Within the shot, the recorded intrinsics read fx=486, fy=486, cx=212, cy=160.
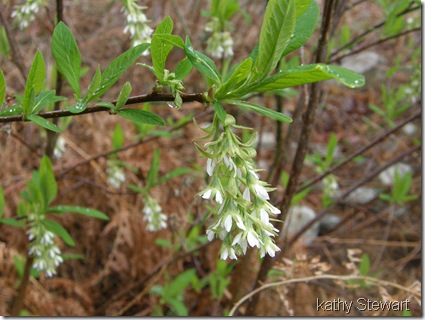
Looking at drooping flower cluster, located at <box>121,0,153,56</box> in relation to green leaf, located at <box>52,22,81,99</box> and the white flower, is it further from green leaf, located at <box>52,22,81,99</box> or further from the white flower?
the white flower

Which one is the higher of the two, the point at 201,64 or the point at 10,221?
the point at 201,64

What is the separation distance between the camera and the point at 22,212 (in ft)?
7.34

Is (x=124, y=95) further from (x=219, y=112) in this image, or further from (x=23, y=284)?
(x=23, y=284)

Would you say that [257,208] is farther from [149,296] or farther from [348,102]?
[348,102]

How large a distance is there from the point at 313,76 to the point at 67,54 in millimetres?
667

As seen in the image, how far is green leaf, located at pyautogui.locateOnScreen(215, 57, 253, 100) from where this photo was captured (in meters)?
1.06

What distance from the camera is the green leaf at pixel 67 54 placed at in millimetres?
1285

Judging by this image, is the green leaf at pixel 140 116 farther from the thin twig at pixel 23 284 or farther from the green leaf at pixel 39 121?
the thin twig at pixel 23 284

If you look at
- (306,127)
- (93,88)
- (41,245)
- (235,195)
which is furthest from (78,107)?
(41,245)

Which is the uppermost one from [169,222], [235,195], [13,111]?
[13,111]

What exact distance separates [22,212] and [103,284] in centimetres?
159

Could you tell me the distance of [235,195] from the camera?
1.23m


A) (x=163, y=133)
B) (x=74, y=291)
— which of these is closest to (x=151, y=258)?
(x=74, y=291)

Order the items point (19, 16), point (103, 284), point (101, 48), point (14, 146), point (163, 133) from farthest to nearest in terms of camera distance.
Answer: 1. point (101, 48)
2. point (14, 146)
3. point (103, 284)
4. point (163, 133)
5. point (19, 16)
